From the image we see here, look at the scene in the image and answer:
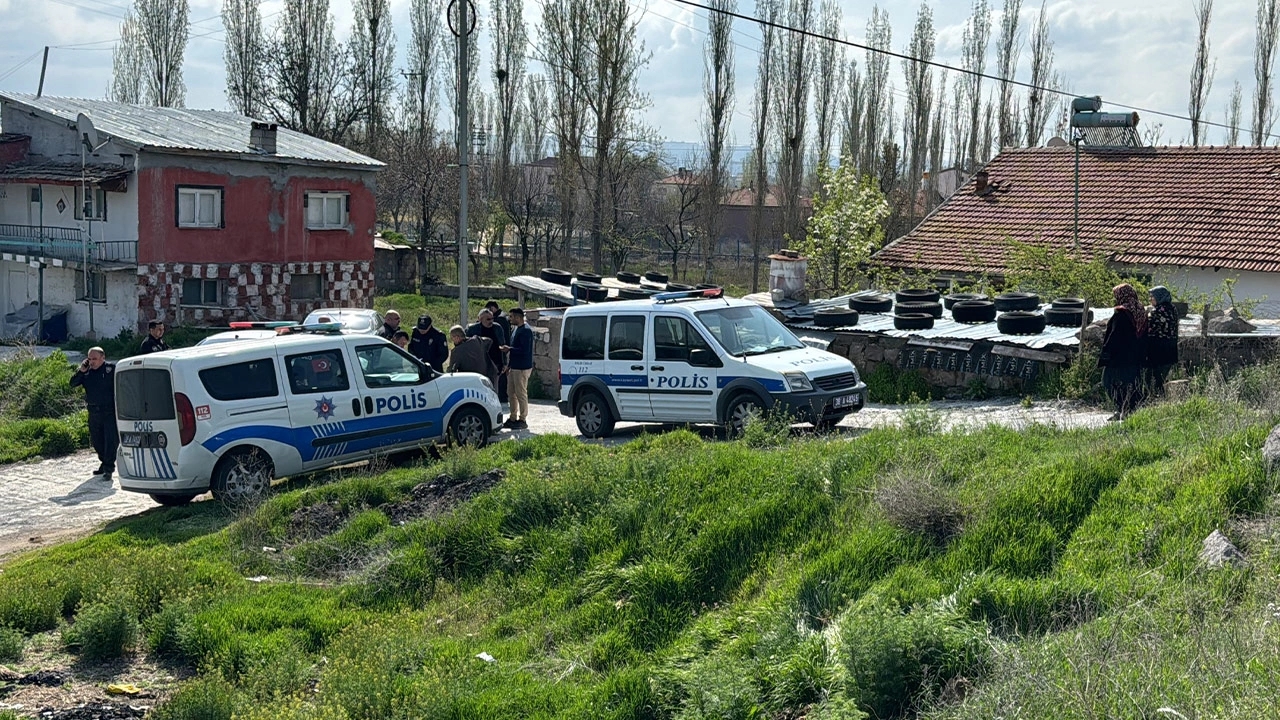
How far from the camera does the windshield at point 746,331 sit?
1424 centimetres

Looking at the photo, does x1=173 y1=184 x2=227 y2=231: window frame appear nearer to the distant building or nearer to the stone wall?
the distant building

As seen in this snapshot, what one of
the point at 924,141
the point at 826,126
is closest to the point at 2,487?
the point at 826,126

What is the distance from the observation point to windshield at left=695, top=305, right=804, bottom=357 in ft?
46.7

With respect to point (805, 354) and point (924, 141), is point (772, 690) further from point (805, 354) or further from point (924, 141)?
point (924, 141)

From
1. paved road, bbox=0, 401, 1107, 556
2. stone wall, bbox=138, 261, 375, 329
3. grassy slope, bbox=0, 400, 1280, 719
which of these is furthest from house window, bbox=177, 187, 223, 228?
grassy slope, bbox=0, 400, 1280, 719

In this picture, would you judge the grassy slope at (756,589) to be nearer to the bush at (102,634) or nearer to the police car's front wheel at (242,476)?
the bush at (102,634)

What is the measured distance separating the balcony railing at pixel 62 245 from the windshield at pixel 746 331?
23202 millimetres

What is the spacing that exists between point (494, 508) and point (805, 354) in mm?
5575

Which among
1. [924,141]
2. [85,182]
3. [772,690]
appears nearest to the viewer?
[772,690]

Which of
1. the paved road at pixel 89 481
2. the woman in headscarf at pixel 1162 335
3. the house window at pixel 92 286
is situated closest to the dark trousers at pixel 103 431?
the paved road at pixel 89 481

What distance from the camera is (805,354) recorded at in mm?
14250

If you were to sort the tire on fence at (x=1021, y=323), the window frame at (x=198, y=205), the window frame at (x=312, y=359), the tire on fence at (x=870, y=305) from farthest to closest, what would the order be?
the window frame at (x=198, y=205) < the tire on fence at (x=870, y=305) < the tire on fence at (x=1021, y=323) < the window frame at (x=312, y=359)

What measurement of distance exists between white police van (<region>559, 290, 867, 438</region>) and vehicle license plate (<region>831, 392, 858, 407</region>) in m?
0.01

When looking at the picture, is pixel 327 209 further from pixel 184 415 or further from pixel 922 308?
pixel 184 415
